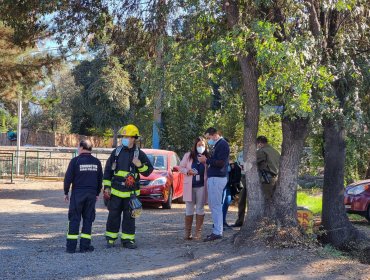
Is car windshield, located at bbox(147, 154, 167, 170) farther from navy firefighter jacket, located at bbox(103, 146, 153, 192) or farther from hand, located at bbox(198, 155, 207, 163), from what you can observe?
navy firefighter jacket, located at bbox(103, 146, 153, 192)

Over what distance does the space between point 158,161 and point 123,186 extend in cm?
726

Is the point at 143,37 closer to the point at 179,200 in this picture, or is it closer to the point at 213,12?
the point at 213,12

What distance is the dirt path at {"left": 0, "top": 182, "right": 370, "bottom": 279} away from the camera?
24.8 feet

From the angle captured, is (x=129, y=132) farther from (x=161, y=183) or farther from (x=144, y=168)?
(x=161, y=183)

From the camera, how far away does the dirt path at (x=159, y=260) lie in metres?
7.57

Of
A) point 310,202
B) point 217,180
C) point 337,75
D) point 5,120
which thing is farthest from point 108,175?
point 5,120

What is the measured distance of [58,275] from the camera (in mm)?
7516

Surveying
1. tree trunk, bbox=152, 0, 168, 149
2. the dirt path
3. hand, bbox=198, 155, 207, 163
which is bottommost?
the dirt path

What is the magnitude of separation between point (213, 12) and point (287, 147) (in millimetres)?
2437

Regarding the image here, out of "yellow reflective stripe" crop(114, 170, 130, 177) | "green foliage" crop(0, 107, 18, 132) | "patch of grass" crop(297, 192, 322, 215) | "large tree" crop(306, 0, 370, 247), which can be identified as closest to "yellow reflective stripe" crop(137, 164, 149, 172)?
"yellow reflective stripe" crop(114, 170, 130, 177)

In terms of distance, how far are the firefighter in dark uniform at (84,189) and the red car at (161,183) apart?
5395 millimetres

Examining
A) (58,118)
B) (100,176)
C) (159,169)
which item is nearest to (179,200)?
(159,169)

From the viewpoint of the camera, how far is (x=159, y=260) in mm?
8586

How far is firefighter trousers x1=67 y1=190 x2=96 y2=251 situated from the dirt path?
25cm
